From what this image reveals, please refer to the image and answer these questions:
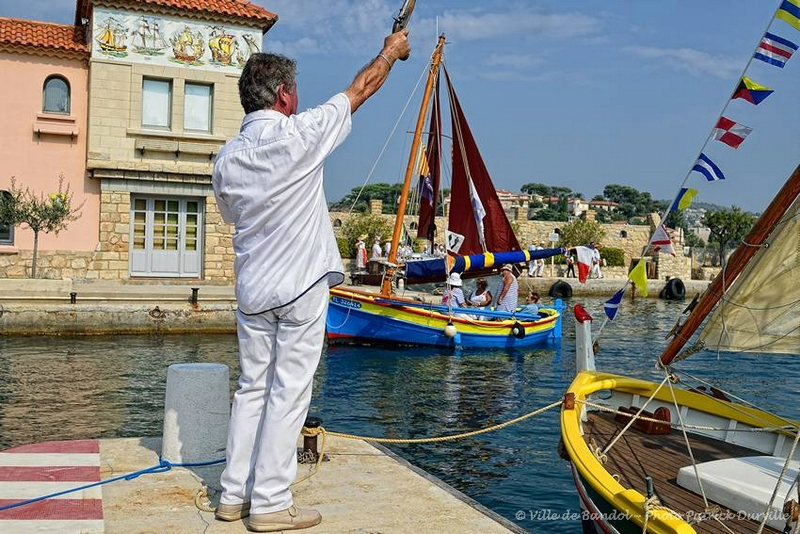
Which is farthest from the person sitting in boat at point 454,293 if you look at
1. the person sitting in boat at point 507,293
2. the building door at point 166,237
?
the building door at point 166,237

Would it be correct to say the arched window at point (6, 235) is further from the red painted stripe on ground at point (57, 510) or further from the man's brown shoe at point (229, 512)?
the man's brown shoe at point (229, 512)

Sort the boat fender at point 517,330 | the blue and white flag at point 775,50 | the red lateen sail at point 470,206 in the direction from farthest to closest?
the red lateen sail at point 470,206
the boat fender at point 517,330
the blue and white flag at point 775,50

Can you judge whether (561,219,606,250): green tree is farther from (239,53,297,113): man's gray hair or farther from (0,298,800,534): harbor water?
(239,53,297,113): man's gray hair

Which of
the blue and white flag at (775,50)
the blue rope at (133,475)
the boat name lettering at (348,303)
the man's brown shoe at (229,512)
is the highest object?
the blue and white flag at (775,50)

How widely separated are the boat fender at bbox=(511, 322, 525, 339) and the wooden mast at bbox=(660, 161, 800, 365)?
13.1 metres

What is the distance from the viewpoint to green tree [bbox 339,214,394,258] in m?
39.2

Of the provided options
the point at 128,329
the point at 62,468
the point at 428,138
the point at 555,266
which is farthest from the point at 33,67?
the point at 555,266

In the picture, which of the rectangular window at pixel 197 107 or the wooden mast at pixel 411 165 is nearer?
the wooden mast at pixel 411 165

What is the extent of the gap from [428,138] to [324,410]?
1208cm

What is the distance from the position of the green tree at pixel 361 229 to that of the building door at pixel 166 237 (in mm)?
14772

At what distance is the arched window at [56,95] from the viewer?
23.5 m

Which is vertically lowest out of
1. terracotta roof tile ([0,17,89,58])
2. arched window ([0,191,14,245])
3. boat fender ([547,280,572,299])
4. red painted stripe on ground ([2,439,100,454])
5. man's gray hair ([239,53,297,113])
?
boat fender ([547,280,572,299])

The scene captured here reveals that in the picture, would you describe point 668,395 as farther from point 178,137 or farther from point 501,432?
point 178,137

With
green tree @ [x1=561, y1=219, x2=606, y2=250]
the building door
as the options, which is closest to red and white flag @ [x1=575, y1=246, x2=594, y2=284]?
the building door
